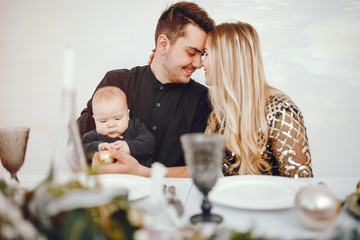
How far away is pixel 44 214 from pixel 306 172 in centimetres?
141

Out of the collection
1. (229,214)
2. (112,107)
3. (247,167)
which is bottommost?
(247,167)

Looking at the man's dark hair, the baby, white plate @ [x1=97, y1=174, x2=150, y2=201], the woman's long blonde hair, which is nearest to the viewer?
white plate @ [x1=97, y1=174, x2=150, y2=201]

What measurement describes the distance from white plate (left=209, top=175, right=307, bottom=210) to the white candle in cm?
59

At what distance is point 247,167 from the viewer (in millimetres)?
1847

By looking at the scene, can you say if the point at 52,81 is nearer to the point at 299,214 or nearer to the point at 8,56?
the point at 8,56

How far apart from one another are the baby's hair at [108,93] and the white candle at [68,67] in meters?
1.23

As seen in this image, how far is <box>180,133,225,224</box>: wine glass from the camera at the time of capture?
0.89 m

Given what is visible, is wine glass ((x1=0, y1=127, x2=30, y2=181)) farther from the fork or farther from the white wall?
the white wall

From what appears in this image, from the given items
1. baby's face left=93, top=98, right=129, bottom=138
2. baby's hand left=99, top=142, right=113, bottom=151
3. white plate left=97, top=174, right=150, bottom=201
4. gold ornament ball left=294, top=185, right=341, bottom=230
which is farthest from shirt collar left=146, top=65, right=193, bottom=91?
gold ornament ball left=294, top=185, right=341, bottom=230

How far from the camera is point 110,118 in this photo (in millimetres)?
1987

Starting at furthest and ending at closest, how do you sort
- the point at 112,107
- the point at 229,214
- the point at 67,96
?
the point at 112,107 → the point at 229,214 → the point at 67,96

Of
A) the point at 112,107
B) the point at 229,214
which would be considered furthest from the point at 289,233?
the point at 112,107

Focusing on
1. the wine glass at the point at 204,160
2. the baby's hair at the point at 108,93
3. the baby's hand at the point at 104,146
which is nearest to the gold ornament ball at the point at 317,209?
the wine glass at the point at 204,160

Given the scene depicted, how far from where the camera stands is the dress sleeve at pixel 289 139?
1698mm
